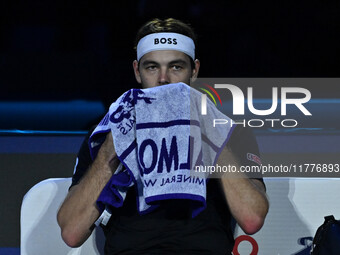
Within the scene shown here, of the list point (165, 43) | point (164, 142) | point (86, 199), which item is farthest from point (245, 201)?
point (165, 43)

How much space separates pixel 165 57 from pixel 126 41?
3.59ft

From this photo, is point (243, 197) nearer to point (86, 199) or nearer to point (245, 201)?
point (245, 201)

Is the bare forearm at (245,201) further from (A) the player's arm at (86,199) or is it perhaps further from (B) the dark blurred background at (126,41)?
(B) the dark blurred background at (126,41)

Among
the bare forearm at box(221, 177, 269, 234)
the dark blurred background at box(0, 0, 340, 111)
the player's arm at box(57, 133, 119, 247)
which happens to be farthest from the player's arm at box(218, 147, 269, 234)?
the dark blurred background at box(0, 0, 340, 111)

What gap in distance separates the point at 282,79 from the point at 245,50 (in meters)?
0.22

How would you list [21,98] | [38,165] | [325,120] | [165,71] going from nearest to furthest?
[165,71] < [38,165] < [325,120] < [21,98]

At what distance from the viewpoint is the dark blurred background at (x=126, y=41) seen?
95.1 inches

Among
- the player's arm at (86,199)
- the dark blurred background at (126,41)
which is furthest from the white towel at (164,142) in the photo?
the dark blurred background at (126,41)

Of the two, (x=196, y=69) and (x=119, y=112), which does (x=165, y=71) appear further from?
(x=119, y=112)

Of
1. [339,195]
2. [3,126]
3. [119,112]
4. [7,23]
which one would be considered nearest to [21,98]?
[3,126]

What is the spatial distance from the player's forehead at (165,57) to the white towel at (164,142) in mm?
222

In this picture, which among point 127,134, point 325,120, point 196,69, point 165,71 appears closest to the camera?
point 127,134

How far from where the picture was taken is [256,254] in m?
1.46

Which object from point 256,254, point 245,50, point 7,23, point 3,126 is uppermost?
point 7,23
